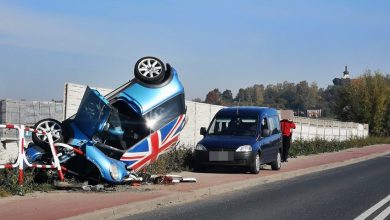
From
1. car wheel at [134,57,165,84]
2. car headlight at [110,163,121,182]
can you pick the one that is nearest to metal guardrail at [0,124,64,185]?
car headlight at [110,163,121,182]

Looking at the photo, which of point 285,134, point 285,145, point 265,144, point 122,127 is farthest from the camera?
point 285,145

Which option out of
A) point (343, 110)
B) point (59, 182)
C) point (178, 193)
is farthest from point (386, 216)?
point (343, 110)

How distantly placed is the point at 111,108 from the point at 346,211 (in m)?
4.89

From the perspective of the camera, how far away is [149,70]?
1265 cm

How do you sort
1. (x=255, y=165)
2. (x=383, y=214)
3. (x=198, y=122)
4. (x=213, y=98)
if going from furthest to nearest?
(x=213, y=98) < (x=198, y=122) < (x=255, y=165) < (x=383, y=214)

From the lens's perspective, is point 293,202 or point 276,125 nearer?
point 293,202

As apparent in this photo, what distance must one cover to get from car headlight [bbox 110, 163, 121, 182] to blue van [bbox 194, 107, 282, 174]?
5.08 m

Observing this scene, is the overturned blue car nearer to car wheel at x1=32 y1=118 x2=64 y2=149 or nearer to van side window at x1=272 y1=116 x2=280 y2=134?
car wheel at x1=32 y1=118 x2=64 y2=149

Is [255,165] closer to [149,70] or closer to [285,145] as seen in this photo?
[149,70]

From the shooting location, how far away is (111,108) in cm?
1165

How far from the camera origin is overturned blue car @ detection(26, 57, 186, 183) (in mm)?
11461

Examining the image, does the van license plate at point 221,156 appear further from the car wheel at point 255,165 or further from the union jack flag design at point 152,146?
the union jack flag design at point 152,146

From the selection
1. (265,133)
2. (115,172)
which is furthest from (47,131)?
(265,133)

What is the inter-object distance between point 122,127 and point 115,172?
1305 millimetres
